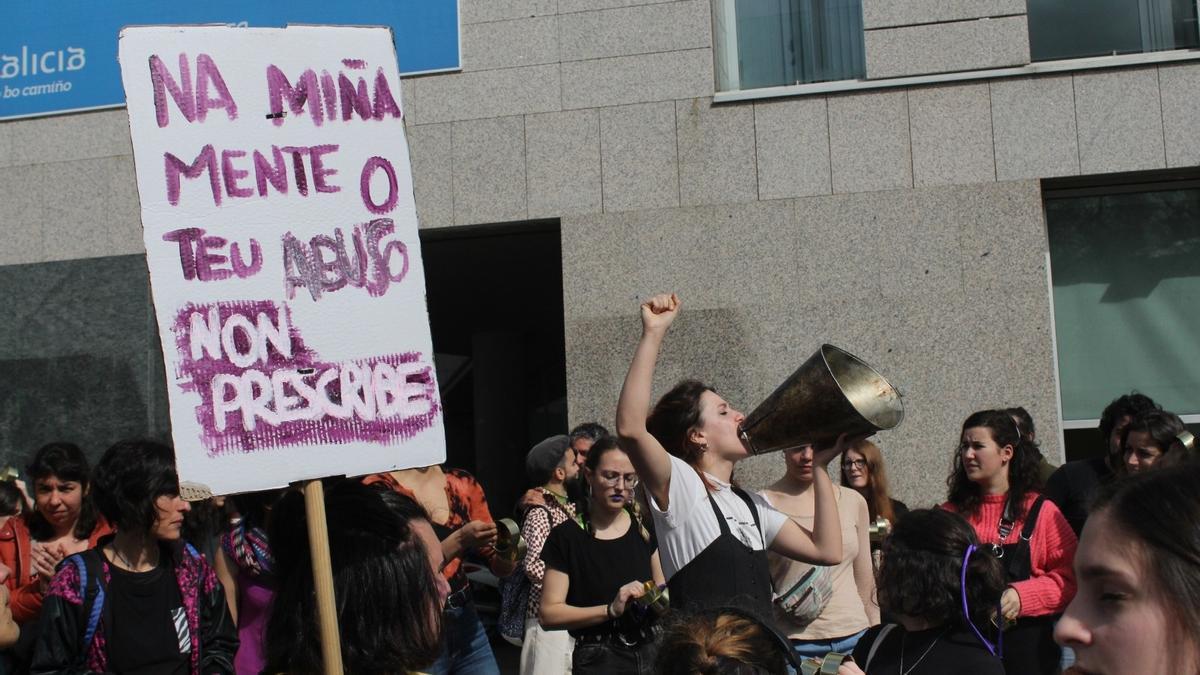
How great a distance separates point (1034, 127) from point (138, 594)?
657 centimetres

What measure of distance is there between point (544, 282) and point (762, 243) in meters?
3.84

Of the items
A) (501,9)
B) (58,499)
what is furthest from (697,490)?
(501,9)

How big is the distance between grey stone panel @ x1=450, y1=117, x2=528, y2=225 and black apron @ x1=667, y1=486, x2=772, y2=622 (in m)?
5.51

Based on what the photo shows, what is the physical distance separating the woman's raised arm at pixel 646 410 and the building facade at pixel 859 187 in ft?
15.5

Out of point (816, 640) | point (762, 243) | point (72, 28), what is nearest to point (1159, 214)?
point (762, 243)

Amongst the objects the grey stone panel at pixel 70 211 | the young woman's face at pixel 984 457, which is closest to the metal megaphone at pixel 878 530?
the young woman's face at pixel 984 457

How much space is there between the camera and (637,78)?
904 centimetres

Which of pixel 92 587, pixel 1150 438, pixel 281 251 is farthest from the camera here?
pixel 1150 438

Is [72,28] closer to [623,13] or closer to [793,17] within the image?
[623,13]

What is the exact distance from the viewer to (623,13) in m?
9.10

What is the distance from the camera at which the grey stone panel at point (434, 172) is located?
30.5 feet

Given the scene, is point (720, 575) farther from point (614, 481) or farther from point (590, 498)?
point (590, 498)

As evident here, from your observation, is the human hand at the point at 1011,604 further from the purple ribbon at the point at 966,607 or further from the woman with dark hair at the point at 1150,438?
the woman with dark hair at the point at 1150,438

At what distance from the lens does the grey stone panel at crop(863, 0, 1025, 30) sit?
28.3 feet
